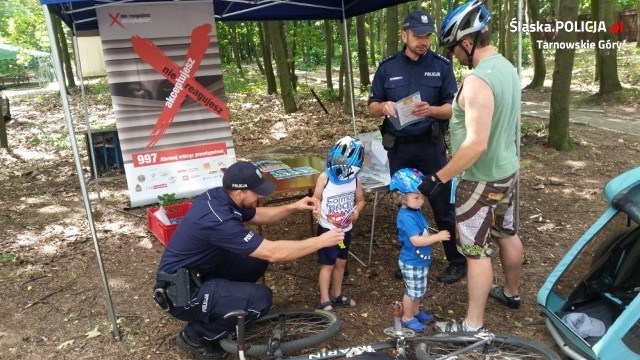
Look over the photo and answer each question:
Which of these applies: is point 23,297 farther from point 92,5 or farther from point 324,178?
point 92,5

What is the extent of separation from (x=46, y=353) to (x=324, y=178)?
2.20 meters

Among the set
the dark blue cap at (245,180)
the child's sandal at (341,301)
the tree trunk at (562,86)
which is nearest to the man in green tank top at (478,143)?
the child's sandal at (341,301)

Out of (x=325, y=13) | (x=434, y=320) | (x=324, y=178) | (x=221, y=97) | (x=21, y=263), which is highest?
(x=325, y=13)

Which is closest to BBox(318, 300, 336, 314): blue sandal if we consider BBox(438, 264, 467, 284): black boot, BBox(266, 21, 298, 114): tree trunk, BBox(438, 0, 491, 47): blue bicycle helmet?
BBox(438, 264, 467, 284): black boot

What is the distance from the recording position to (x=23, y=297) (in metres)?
4.00

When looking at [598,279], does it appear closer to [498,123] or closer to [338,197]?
[498,123]

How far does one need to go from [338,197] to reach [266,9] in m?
3.61

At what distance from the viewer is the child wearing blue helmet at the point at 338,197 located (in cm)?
316

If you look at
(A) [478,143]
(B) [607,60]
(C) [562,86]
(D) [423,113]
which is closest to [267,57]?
(B) [607,60]

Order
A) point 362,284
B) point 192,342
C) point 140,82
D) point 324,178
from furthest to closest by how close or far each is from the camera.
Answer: point 140,82
point 362,284
point 324,178
point 192,342

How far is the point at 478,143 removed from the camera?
2633 millimetres

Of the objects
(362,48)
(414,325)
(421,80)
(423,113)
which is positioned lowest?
(414,325)

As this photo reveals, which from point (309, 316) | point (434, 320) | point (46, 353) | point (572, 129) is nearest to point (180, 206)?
point (46, 353)

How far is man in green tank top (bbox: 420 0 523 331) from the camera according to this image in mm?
2654
